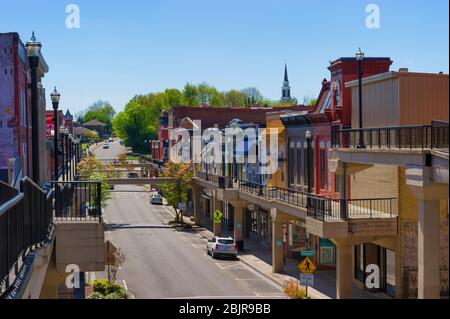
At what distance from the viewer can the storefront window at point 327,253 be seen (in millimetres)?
36188

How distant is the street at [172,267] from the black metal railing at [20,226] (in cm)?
1605

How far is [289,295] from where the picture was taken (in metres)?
27.6

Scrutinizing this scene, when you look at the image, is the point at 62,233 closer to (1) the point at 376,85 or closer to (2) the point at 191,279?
(1) the point at 376,85

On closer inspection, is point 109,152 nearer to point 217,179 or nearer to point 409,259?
point 217,179

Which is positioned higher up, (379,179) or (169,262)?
(379,179)

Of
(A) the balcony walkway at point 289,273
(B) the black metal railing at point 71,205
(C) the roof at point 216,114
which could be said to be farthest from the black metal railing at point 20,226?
(C) the roof at point 216,114

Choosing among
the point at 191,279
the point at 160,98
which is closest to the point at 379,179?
the point at 191,279

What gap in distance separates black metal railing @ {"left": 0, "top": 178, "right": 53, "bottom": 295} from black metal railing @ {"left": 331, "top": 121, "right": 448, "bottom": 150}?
825 centimetres

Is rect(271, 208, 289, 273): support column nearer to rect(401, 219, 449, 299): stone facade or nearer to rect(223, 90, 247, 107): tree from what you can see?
rect(401, 219, 449, 299): stone facade

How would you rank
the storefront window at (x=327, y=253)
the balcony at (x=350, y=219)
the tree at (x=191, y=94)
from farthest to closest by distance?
the tree at (x=191, y=94)
the storefront window at (x=327, y=253)
the balcony at (x=350, y=219)

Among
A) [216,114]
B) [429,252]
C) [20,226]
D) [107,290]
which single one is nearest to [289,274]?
[107,290]

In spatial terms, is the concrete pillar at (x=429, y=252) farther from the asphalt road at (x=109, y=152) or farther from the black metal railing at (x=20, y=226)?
the asphalt road at (x=109, y=152)

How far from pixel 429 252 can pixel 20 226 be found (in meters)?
9.72
